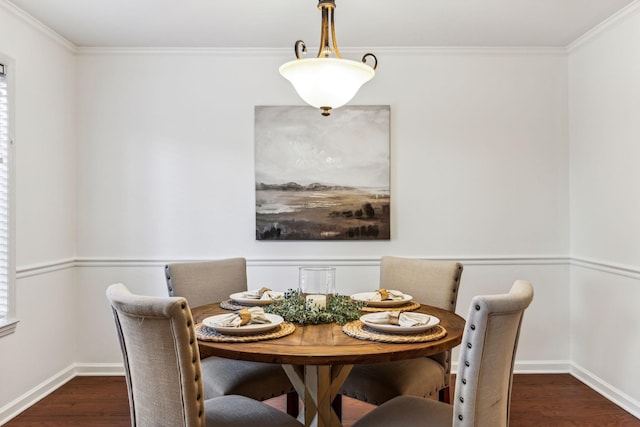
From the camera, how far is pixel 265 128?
3.68 meters

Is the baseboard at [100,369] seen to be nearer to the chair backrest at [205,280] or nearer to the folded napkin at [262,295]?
the chair backrest at [205,280]

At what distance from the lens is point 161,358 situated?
60.4 inches

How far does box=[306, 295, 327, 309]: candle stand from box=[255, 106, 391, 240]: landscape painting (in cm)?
155

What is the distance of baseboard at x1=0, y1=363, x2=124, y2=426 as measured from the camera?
291cm

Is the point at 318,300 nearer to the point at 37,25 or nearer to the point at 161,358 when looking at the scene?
the point at 161,358

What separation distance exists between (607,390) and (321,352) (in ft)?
8.42

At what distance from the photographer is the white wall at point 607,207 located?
2980 mm

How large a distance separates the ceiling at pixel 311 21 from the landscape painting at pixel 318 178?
56 centimetres

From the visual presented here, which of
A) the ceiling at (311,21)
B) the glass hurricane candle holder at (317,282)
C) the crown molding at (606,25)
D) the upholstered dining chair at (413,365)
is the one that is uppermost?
the ceiling at (311,21)

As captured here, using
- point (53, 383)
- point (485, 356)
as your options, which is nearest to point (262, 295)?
point (485, 356)

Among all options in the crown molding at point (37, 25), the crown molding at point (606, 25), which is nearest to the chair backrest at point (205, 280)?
the crown molding at point (37, 25)

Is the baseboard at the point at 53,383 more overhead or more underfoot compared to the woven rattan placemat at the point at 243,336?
more underfoot


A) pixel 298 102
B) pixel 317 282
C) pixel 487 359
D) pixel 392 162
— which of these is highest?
pixel 298 102

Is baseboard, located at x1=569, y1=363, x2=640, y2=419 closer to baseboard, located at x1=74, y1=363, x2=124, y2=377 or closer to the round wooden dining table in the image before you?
the round wooden dining table
